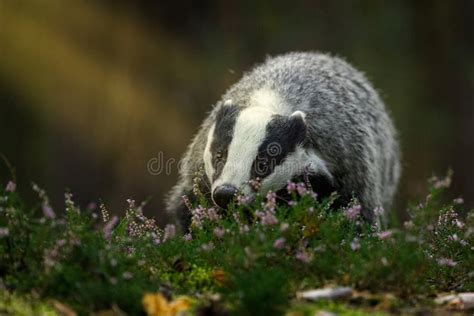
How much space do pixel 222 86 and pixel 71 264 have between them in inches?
273

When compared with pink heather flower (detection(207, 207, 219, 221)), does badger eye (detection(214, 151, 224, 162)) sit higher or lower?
higher

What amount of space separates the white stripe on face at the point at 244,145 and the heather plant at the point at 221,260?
798 mm

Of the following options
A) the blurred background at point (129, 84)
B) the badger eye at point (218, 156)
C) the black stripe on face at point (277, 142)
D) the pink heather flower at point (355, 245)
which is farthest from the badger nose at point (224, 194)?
the blurred background at point (129, 84)

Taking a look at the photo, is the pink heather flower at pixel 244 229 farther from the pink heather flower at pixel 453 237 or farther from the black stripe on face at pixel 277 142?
the black stripe on face at pixel 277 142

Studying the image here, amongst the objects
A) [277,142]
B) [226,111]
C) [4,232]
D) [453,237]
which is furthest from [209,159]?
[4,232]

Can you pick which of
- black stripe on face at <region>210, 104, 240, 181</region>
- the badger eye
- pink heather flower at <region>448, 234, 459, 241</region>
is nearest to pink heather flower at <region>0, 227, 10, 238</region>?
black stripe on face at <region>210, 104, 240, 181</region>

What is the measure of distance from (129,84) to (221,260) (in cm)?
653

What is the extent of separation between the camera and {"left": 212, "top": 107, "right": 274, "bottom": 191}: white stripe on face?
4637 mm

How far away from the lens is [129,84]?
9.66 meters

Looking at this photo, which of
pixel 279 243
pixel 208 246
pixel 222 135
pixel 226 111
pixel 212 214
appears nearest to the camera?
pixel 279 243

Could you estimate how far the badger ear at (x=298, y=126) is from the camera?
504cm

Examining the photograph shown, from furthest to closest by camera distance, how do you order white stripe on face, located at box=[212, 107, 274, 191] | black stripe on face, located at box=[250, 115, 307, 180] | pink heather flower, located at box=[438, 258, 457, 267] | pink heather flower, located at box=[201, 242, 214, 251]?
black stripe on face, located at box=[250, 115, 307, 180] → white stripe on face, located at box=[212, 107, 274, 191] → pink heather flower, located at box=[438, 258, 457, 267] → pink heather flower, located at box=[201, 242, 214, 251]

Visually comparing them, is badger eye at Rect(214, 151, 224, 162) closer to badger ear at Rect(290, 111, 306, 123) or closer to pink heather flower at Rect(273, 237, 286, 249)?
badger ear at Rect(290, 111, 306, 123)

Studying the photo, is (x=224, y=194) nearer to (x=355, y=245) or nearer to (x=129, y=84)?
(x=355, y=245)
